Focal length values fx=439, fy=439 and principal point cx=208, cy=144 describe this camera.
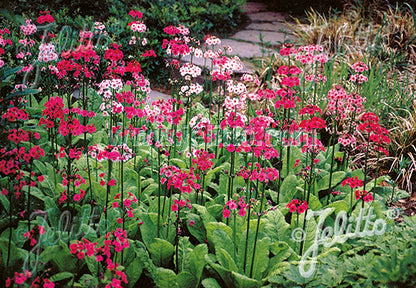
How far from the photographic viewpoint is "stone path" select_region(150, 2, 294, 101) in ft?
20.6

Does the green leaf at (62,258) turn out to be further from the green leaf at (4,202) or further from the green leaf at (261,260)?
the green leaf at (261,260)

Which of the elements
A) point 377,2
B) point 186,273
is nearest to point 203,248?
point 186,273

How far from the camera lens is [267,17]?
29.1 ft

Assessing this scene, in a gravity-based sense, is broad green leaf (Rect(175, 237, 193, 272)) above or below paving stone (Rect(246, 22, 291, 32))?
below

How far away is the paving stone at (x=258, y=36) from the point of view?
286 inches

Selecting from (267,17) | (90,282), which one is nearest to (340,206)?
(90,282)

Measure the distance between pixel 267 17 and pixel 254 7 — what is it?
917mm

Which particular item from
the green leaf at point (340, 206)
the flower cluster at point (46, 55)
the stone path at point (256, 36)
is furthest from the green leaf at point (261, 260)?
the stone path at point (256, 36)

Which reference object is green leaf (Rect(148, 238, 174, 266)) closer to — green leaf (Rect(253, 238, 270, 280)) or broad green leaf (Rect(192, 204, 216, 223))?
broad green leaf (Rect(192, 204, 216, 223))

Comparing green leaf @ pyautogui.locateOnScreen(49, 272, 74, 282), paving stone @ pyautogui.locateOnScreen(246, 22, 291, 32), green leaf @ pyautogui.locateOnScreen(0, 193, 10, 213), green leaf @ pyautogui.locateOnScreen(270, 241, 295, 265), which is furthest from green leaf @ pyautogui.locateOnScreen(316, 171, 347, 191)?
paving stone @ pyautogui.locateOnScreen(246, 22, 291, 32)

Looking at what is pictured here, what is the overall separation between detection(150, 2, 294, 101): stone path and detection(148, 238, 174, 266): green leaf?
2.96 m

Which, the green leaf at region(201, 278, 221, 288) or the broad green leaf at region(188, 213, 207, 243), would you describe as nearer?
the green leaf at region(201, 278, 221, 288)

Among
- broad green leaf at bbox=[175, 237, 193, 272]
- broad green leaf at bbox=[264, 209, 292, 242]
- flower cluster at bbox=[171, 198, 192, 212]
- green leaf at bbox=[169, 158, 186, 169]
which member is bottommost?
broad green leaf at bbox=[175, 237, 193, 272]

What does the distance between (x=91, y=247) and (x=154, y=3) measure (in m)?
5.66
